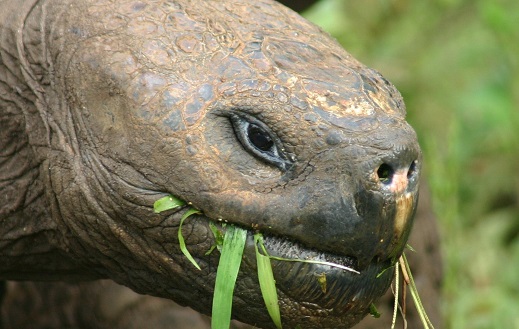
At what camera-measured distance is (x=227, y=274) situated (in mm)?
2459

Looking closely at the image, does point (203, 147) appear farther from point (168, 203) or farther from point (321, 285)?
point (321, 285)

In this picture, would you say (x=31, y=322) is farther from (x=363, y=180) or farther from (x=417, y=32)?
(x=417, y=32)

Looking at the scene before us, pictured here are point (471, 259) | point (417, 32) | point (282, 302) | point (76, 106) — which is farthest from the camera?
point (417, 32)

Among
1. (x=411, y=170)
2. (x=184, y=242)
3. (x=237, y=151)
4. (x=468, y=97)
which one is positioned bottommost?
(x=468, y=97)

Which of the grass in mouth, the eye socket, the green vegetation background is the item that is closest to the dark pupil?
the eye socket

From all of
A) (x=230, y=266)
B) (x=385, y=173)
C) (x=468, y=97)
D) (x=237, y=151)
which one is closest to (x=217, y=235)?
(x=230, y=266)

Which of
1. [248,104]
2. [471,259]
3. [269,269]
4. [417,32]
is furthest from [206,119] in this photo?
[417,32]

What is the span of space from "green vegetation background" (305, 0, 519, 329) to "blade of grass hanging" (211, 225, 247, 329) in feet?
Result: 8.39

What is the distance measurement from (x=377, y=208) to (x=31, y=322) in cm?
184

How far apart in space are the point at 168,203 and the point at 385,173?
0.50 m

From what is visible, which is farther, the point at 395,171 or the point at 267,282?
the point at 267,282

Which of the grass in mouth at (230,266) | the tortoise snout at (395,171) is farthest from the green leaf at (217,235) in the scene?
the tortoise snout at (395,171)

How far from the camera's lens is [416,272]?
4.43 meters

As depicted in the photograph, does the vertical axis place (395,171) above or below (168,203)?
above
